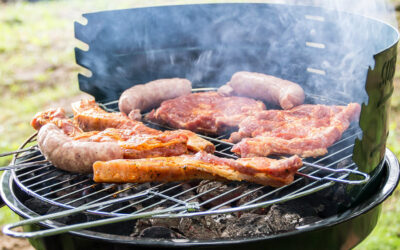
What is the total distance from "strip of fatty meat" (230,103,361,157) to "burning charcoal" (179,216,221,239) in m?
0.50

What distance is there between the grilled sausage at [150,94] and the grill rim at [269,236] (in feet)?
3.60

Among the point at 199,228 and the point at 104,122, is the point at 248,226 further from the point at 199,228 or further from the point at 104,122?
the point at 104,122

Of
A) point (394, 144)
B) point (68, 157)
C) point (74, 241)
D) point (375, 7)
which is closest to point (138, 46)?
point (68, 157)

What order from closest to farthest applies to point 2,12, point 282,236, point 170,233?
point 282,236 < point 170,233 < point 2,12

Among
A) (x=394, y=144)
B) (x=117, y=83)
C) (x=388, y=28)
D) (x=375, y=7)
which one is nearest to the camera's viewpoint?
(x=388, y=28)

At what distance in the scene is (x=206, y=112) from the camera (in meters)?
3.57

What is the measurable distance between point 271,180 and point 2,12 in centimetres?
1098

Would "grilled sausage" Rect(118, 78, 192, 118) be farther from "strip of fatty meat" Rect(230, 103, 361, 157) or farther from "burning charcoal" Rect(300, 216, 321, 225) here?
"burning charcoal" Rect(300, 216, 321, 225)

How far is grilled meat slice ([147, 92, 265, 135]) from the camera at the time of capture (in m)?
3.44

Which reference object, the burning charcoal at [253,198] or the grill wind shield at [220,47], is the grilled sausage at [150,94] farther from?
the burning charcoal at [253,198]

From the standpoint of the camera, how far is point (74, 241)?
2.22 meters

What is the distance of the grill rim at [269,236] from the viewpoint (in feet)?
6.89

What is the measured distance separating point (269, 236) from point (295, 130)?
3.90 ft

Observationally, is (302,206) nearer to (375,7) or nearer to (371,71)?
(371,71)
